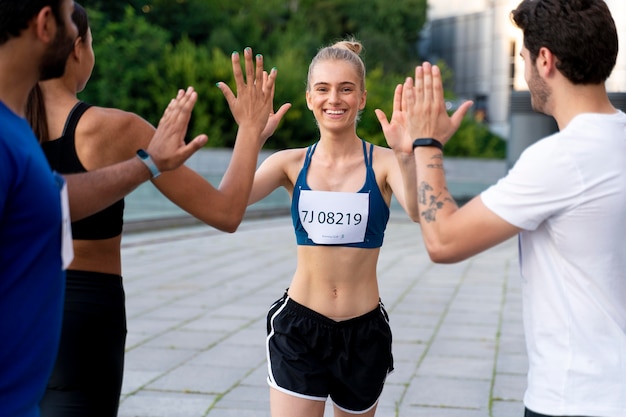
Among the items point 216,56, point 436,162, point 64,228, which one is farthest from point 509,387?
point 216,56

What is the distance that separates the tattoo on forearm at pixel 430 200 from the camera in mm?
2223

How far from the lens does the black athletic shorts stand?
321cm

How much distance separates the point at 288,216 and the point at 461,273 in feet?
32.3

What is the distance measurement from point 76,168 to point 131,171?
271 mm

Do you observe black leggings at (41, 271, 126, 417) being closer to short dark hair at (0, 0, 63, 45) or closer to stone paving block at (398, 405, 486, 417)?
short dark hair at (0, 0, 63, 45)

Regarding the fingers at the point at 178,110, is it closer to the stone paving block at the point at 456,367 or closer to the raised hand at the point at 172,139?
the raised hand at the point at 172,139

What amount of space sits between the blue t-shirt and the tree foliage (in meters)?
26.3

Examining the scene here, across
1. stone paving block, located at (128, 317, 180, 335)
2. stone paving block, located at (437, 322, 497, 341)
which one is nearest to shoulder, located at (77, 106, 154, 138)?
stone paving block, located at (128, 317, 180, 335)

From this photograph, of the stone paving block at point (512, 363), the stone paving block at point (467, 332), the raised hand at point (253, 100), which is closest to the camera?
the raised hand at point (253, 100)

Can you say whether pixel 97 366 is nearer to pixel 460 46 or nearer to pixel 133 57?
pixel 133 57

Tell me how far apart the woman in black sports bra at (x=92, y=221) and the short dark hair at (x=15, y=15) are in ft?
2.01

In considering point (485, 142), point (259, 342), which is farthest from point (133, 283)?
point (485, 142)

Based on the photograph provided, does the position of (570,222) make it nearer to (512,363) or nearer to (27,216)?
(27,216)

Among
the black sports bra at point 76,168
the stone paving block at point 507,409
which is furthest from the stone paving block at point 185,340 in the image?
the black sports bra at point 76,168
